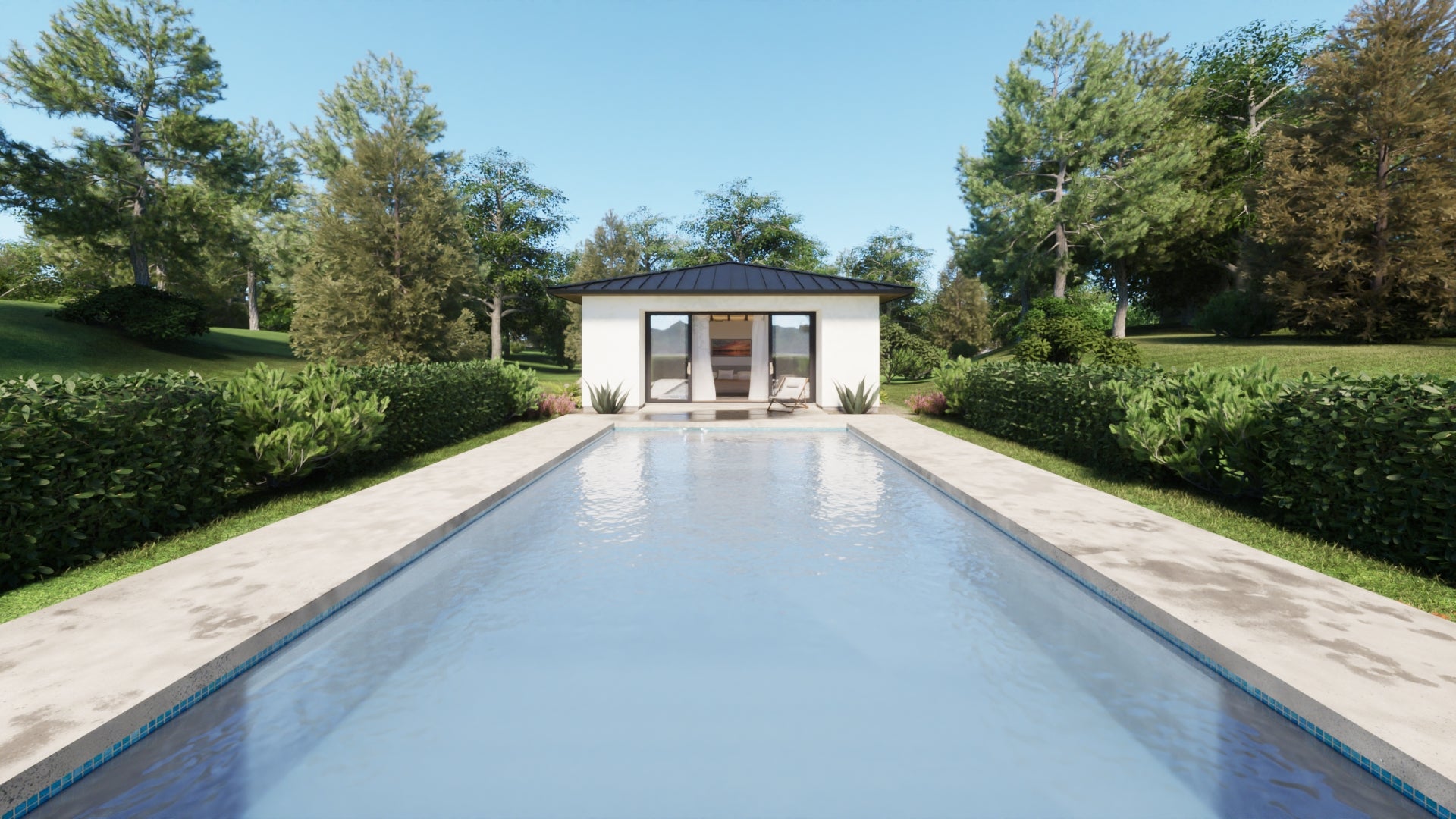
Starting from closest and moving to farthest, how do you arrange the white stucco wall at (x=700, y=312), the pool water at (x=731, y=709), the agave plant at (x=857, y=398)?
the pool water at (x=731, y=709), the agave plant at (x=857, y=398), the white stucco wall at (x=700, y=312)

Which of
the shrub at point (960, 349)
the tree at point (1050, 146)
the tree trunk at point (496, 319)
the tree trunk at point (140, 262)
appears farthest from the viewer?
the tree trunk at point (496, 319)

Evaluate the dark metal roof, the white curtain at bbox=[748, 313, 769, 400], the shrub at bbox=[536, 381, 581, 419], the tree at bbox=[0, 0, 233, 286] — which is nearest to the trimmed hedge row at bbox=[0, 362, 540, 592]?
the shrub at bbox=[536, 381, 581, 419]

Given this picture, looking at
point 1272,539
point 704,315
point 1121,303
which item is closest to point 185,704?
point 1272,539

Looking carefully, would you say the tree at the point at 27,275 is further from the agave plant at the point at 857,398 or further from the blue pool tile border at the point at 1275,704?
the blue pool tile border at the point at 1275,704

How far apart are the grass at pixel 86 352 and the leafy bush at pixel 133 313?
0.33m

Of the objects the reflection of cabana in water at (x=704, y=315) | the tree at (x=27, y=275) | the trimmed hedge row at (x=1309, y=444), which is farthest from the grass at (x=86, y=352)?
the tree at (x=27, y=275)

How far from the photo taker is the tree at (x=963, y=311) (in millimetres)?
41625

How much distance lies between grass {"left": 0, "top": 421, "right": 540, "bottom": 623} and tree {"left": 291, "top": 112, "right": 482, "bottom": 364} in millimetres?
15364

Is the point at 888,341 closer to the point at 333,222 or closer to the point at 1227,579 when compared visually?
the point at 333,222

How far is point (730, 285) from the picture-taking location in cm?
1669

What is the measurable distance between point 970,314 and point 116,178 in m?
43.6

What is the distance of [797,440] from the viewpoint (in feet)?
39.3

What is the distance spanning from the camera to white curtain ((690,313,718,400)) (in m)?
18.2

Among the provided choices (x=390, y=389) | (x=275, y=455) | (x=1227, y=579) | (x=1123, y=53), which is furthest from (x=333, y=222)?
(x=1123, y=53)
